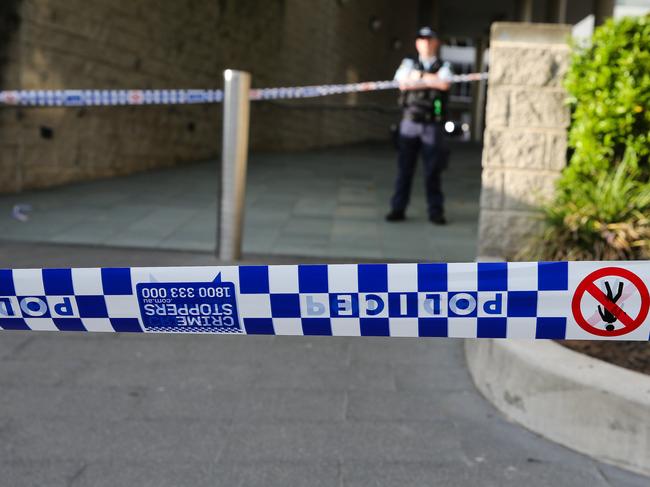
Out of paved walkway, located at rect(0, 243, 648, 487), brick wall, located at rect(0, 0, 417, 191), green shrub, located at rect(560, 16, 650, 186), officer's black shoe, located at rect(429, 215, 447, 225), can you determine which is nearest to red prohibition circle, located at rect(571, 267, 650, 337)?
paved walkway, located at rect(0, 243, 648, 487)

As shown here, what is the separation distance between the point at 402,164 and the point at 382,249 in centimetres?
139

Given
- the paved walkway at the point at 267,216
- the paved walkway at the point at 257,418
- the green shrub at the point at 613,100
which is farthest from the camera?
the paved walkway at the point at 267,216

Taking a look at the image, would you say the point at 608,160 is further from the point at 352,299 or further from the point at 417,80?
the point at 417,80

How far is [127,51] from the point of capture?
36.1ft

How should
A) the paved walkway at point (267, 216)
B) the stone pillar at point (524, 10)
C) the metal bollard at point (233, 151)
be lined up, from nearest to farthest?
the metal bollard at point (233, 151)
the paved walkway at point (267, 216)
the stone pillar at point (524, 10)

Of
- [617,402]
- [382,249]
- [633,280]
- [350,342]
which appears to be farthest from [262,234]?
[633,280]

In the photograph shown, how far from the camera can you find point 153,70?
38.5 feet

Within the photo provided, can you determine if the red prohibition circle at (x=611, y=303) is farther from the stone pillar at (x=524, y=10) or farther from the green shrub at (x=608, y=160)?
the stone pillar at (x=524, y=10)

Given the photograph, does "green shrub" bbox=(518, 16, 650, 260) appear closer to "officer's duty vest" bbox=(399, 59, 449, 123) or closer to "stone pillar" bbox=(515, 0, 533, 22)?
"officer's duty vest" bbox=(399, 59, 449, 123)

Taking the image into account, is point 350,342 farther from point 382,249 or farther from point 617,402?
point 382,249

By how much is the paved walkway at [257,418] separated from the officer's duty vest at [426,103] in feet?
11.5

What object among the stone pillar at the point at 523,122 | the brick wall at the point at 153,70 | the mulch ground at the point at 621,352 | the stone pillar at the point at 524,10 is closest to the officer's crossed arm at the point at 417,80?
the stone pillar at the point at 523,122

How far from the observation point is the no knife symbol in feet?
7.77

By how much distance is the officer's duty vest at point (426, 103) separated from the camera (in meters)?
7.59
